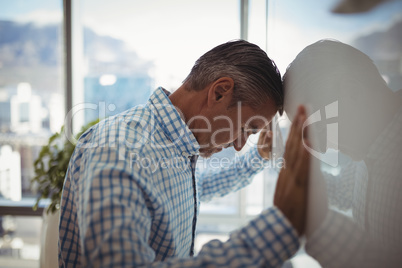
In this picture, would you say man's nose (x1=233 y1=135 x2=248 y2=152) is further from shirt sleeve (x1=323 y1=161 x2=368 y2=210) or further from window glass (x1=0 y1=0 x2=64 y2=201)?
window glass (x1=0 y1=0 x2=64 y2=201)

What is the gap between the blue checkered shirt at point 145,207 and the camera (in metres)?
0.45

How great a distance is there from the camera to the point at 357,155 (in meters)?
0.35

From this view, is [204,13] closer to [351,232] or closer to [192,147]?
[192,147]

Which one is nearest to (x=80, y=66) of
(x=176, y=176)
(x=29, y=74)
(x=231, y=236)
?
(x=29, y=74)

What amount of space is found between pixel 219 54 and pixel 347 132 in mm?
446

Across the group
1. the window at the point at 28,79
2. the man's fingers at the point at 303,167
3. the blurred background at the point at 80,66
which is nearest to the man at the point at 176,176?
the man's fingers at the point at 303,167

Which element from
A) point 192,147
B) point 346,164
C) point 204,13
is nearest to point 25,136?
point 204,13

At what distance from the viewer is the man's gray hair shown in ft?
2.19

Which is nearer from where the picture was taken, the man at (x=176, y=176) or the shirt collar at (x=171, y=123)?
the man at (x=176, y=176)

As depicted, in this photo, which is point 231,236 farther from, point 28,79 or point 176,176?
point 28,79

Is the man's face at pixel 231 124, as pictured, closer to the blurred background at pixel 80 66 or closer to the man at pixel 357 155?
the man at pixel 357 155

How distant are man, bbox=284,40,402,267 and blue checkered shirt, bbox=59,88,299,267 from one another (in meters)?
0.07

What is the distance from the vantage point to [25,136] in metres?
1.94

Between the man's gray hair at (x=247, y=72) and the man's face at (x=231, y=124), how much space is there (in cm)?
2
